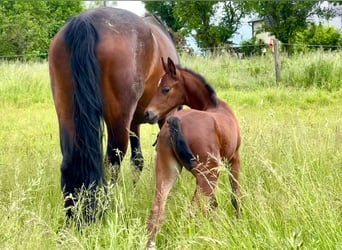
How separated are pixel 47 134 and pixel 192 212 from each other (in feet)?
15.7

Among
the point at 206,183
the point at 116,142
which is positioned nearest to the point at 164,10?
the point at 116,142

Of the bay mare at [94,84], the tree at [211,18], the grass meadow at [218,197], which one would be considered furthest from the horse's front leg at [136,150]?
the tree at [211,18]

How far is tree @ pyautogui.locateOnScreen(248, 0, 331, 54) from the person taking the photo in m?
26.3

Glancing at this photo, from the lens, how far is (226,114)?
3.48 meters

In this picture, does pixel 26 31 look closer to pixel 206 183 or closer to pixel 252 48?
pixel 252 48

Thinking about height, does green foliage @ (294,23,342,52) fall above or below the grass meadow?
above

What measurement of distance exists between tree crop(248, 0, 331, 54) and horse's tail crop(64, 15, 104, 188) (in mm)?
24124

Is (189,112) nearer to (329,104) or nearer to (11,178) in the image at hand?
(11,178)

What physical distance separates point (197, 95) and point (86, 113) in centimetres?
87

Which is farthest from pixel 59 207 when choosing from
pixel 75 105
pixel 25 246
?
pixel 25 246

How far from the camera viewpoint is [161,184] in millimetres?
3084

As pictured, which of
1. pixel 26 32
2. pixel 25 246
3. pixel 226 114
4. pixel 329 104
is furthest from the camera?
pixel 26 32

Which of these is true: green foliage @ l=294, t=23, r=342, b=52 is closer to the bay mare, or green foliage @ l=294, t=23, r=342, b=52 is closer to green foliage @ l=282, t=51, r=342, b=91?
green foliage @ l=282, t=51, r=342, b=91

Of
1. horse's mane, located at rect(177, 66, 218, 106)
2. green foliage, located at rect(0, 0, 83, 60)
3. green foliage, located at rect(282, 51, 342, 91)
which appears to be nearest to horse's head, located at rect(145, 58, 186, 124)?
horse's mane, located at rect(177, 66, 218, 106)
